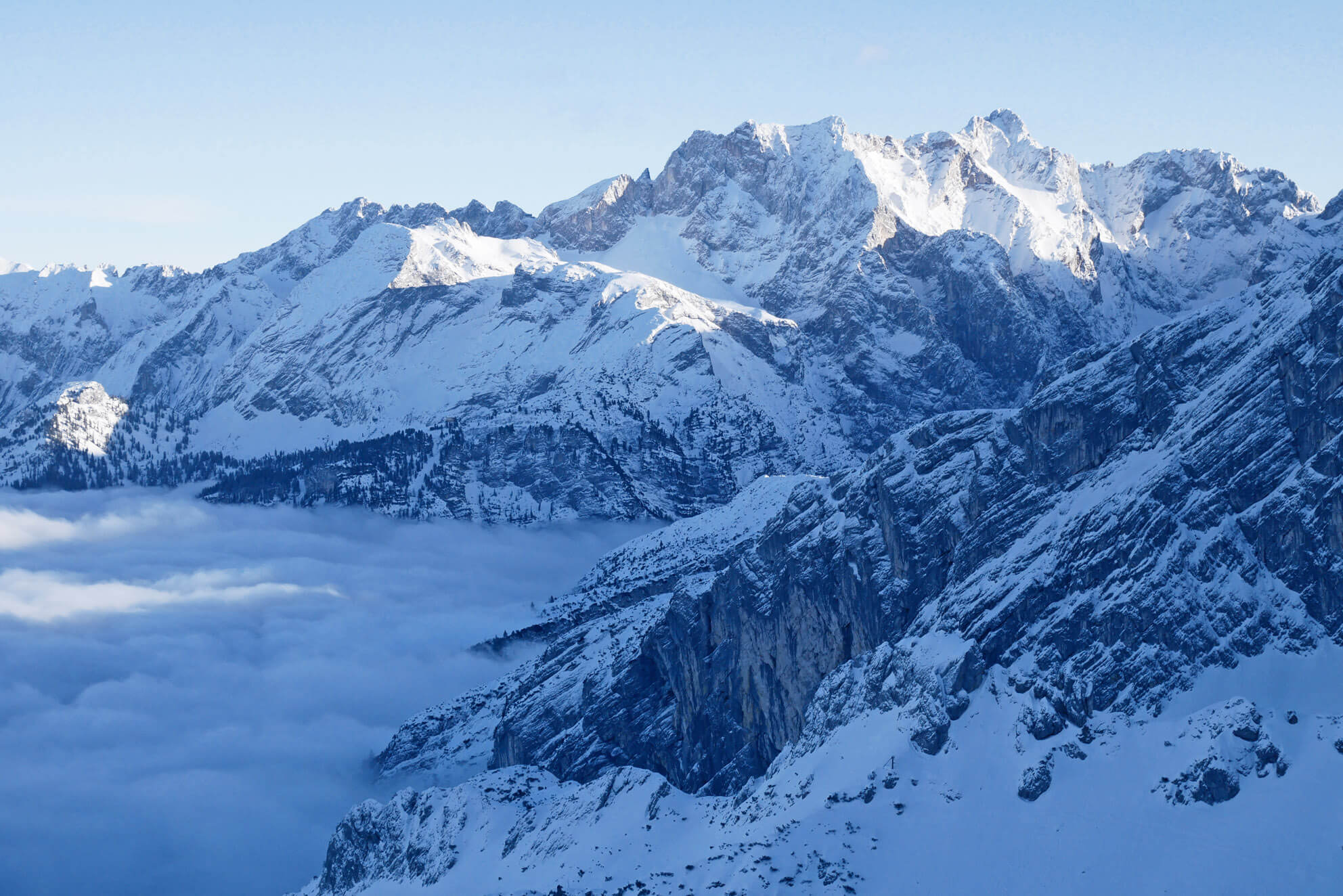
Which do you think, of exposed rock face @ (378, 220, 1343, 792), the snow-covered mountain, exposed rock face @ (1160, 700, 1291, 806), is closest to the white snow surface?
the snow-covered mountain

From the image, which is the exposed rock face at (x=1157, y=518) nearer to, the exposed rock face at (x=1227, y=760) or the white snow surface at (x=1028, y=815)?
the white snow surface at (x=1028, y=815)

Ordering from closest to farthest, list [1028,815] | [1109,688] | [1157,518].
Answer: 1. [1028,815]
2. [1109,688]
3. [1157,518]

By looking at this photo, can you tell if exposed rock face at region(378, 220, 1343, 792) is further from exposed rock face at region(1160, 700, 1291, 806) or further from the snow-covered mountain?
exposed rock face at region(1160, 700, 1291, 806)

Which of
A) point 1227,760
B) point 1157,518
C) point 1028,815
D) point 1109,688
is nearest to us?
point 1227,760

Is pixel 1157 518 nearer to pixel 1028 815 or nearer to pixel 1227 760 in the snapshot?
pixel 1227 760

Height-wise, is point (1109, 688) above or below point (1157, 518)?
below

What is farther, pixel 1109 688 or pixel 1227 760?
pixel 1109 688

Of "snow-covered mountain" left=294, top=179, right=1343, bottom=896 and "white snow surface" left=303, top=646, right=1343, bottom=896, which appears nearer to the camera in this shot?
"white snow surface" left=303, top=646, right=1343, bottom=896

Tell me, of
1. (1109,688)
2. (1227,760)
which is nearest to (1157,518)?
(1109,688)

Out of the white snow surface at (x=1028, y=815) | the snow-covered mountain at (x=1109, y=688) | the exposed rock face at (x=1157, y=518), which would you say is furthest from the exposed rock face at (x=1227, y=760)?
the exposed rock face at (x=1157, y=518)

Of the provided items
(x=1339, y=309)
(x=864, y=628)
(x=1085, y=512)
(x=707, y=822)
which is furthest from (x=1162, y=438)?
(x=707, y=822)

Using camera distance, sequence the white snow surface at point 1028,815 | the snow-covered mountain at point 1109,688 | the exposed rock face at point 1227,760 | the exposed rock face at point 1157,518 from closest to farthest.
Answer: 1. the white snow surface at point 1028,815
2. the exposed rock face at point 1227,760
3. the snow-covered mountain at point 1109,688
4. the exposed rock face at point 1157,518

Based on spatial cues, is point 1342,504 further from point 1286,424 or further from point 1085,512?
point 1085,512
